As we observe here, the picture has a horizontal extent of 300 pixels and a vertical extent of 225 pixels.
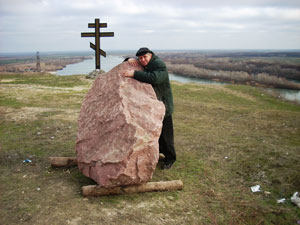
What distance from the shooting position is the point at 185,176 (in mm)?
5305

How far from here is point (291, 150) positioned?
6.35 metres

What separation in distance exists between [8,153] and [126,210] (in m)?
3.83

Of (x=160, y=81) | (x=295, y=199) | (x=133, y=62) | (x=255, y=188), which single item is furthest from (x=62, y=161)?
(x=295, y=199)

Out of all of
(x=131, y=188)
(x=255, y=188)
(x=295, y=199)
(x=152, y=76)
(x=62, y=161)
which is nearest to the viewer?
(x=295, y=199)

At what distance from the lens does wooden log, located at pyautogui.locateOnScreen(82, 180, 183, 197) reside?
14.4 ft

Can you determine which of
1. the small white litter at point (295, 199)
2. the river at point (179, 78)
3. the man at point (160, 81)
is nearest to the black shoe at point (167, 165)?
the man at point (160, 81)

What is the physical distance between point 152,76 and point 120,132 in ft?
4.31

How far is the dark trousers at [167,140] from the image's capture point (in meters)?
5.50

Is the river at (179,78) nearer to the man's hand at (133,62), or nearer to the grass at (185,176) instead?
the grass at (185,176)

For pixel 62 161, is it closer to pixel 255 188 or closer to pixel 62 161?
pixel 62 161

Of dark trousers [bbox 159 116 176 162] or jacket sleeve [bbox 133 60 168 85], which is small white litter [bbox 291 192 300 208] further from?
jacket sleeve [bbox 133 60 168 85]

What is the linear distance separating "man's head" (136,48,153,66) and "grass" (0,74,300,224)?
2.32m

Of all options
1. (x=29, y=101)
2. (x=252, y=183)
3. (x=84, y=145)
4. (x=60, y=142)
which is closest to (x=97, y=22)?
(x=29, y=101)

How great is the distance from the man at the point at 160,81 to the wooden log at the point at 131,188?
903 millimetres
